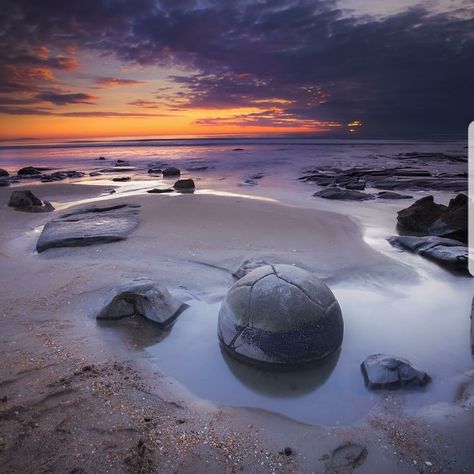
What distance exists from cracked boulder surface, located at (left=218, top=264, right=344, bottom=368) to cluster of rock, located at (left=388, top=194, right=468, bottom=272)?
2.98 m

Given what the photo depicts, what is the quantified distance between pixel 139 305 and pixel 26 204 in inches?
285

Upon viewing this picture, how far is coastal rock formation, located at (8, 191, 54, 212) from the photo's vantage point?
909 cm

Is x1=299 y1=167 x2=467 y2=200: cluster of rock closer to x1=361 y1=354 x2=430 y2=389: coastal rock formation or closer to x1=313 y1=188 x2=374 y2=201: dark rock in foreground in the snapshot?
x1=313 y1=188 x2=374 y2=201: dark rock in foreground

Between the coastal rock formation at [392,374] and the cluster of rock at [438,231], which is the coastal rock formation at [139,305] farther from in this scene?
the cluster of rock at [438,231]

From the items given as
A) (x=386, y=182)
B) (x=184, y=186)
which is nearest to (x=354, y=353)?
(x=184, y=186)

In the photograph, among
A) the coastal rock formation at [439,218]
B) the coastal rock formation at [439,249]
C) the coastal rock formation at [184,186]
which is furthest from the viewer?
the coastal rock formation at [184,186]

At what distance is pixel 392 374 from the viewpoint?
8.99 ft

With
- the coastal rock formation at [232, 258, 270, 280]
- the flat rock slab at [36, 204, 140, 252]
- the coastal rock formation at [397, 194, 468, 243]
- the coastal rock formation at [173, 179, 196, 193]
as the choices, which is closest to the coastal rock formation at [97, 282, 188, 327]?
the coastal rock formation at [232, 258, 270, 280]

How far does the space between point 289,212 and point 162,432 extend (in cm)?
637

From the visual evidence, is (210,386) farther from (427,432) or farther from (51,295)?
(51,295)

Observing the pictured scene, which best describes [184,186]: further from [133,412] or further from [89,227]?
[133,412]

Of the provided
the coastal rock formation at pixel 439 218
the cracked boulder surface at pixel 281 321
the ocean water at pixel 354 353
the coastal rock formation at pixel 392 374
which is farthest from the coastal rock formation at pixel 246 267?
the coastal rock formation at pixel 439 218

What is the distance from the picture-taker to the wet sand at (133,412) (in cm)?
212

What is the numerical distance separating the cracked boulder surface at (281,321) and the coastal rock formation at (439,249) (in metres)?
2.84
